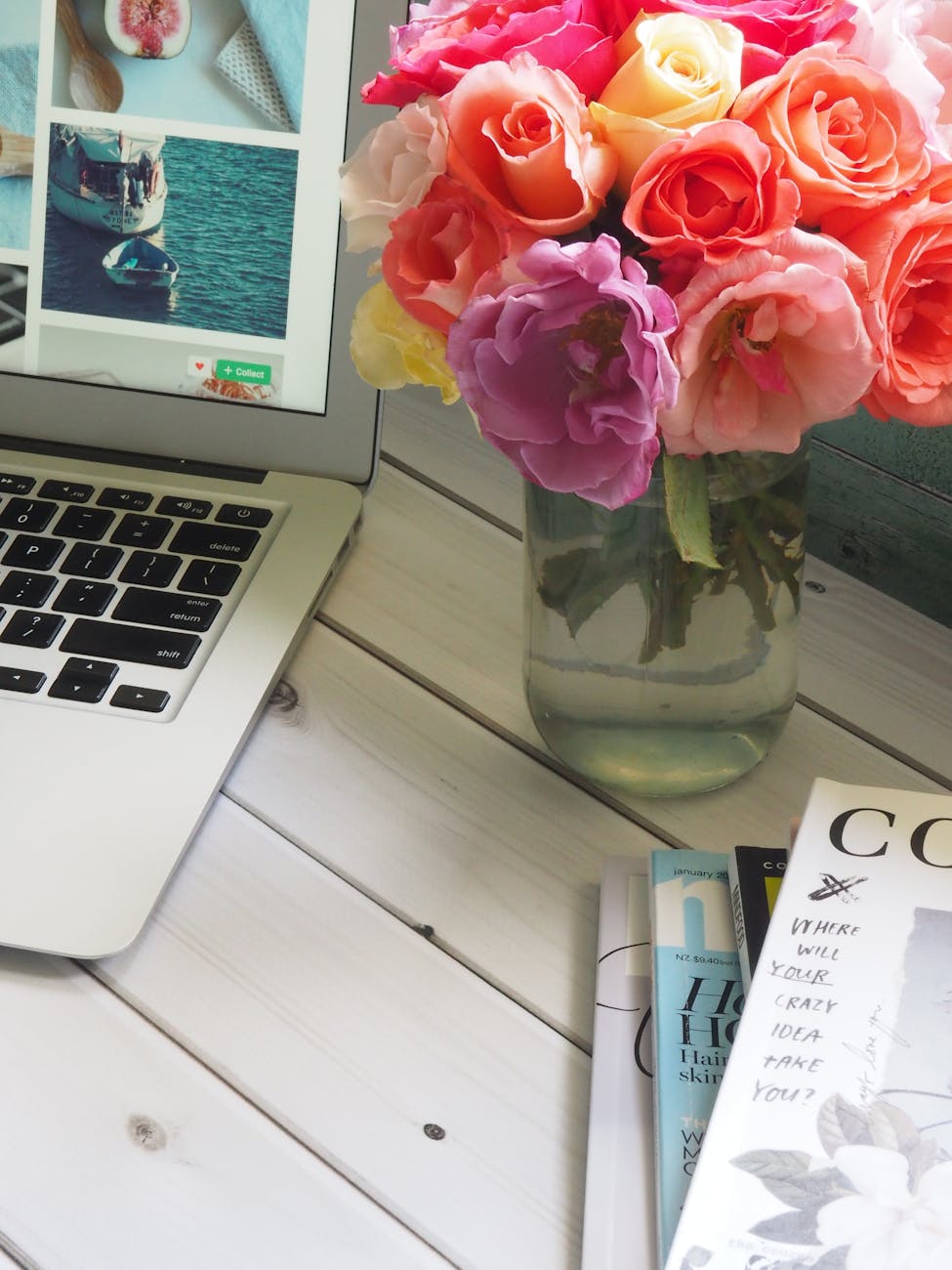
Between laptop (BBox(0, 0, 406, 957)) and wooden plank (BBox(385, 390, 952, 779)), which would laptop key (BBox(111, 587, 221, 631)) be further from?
wooden plank (BBox(385, 390, 952, 779))

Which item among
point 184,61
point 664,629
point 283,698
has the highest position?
point 184,61

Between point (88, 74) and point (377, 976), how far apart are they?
0.47m

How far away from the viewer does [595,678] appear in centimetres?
53

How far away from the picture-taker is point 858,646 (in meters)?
0.66

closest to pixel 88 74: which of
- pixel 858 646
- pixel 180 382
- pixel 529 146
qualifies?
pixel 180 382

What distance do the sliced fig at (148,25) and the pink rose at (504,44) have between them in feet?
0.89

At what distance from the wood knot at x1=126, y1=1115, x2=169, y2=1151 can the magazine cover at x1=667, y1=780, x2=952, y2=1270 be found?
0.17 m

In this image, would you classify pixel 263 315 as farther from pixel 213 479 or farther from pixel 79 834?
pixel 79 834

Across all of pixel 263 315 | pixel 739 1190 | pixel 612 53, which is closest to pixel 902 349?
pixel 612 53

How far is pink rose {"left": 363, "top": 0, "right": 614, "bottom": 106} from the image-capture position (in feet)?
1.27

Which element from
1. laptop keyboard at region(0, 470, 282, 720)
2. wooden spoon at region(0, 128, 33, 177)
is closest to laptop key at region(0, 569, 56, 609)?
laptop keyboard at region(0, 470, 282, 720)

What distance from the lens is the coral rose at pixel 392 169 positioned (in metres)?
0.40

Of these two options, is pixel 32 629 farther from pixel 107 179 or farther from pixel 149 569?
pixel 107 179

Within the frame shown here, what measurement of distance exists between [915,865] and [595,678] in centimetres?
15
